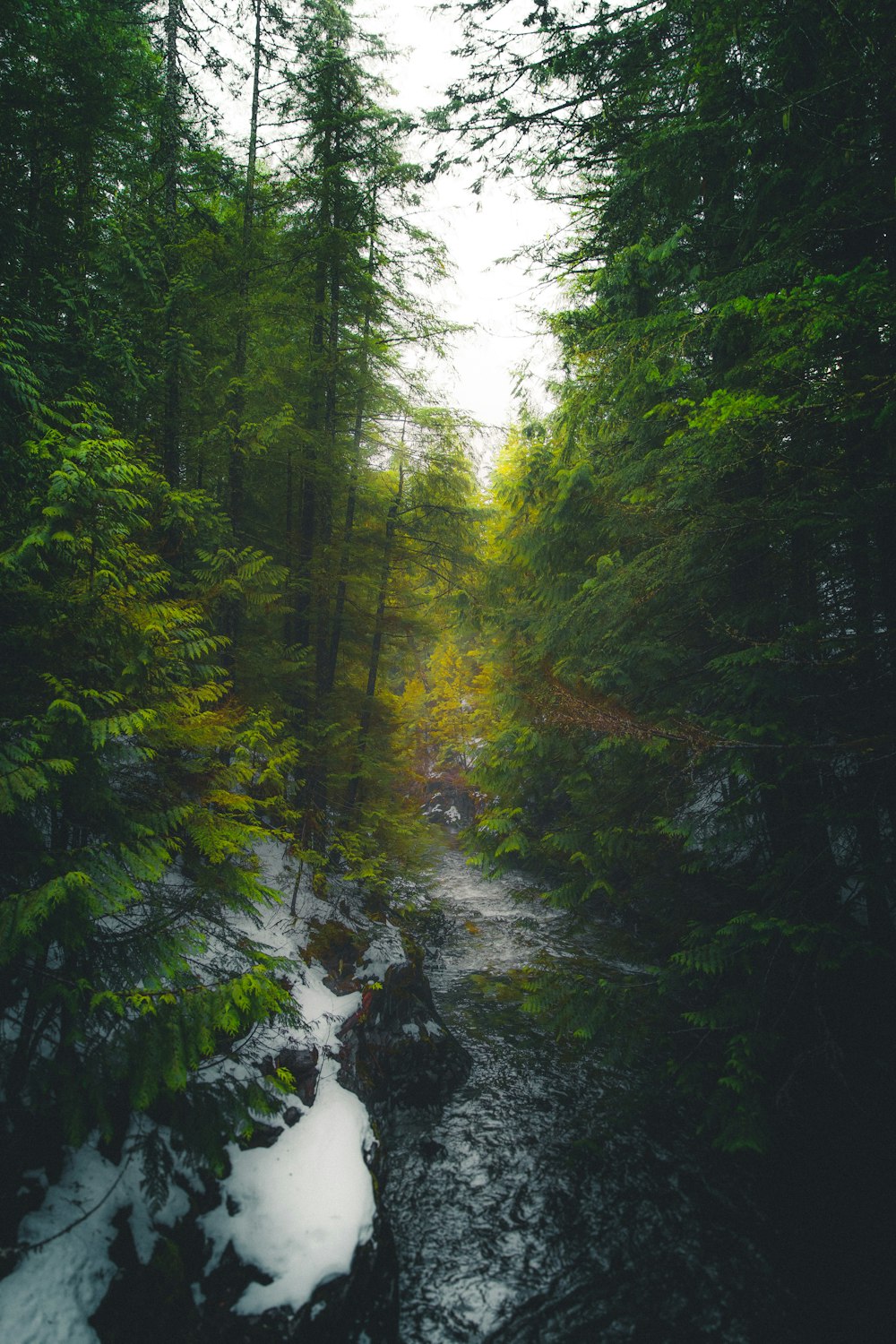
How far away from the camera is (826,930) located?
4.71m

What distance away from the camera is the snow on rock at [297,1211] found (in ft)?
15.0

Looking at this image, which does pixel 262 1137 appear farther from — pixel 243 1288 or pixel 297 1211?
pixel 243 1288

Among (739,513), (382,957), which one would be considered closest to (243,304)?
(739,513)

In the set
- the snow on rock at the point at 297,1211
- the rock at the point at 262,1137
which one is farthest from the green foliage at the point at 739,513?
the rock at the point at 262,1137

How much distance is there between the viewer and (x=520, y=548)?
10352 mm

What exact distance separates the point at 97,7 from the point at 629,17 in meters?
7.54

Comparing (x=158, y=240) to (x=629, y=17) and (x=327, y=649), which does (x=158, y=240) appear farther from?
(x=327, y=649)

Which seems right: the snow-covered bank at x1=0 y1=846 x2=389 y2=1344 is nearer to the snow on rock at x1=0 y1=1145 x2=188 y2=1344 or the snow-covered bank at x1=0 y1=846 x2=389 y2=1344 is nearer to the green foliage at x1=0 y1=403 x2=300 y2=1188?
the snow on rock at x1=0 y1=1145 x2=188 y2=1344

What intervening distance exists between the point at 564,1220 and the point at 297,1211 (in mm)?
3315

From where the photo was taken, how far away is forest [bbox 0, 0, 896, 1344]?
407 centimetres

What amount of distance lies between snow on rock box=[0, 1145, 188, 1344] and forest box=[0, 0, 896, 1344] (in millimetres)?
134

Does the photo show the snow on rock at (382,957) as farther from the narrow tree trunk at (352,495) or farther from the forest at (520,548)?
the narrow tree trunk at (352,495)

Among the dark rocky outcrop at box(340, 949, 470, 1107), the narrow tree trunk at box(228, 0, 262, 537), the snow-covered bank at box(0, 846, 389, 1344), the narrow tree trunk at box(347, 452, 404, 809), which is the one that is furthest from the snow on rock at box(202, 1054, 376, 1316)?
the narrow tree trunk at box(228, 0, 262, 537)

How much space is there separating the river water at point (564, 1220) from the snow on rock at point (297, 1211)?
3.58 ft
